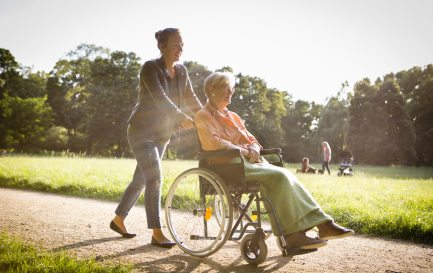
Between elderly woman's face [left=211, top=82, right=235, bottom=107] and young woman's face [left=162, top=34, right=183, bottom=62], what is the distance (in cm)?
60

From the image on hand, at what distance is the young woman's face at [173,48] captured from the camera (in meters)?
3.85

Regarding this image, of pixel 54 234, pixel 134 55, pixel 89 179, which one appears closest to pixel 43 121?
pixel 134 55

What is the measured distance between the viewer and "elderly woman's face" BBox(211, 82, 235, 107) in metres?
3.66

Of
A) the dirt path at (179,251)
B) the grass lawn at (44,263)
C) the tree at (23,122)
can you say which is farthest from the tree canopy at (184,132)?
the grass lawn at (44,263)

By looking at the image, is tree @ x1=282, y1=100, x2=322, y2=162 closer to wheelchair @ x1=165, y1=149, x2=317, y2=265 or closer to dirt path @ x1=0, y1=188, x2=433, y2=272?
dirt path @ x1=0, y1=188, x2=433, y2=272

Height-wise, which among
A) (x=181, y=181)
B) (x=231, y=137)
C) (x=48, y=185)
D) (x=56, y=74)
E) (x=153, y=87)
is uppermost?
(x=56, y=74)

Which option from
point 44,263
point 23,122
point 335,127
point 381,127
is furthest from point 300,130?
point 44,263

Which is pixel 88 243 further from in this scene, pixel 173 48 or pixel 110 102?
pixel 110 102

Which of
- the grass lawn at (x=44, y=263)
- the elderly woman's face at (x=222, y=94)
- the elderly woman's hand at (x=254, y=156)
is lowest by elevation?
the grass lawn at (x=44, y=263)

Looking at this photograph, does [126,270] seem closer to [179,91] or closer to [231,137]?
[231,137]

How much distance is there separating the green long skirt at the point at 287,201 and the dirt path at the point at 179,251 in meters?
0.45

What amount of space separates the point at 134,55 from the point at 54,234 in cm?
4624

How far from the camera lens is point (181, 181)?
3713mm

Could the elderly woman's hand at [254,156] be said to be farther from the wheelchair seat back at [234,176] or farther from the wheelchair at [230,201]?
the wheelchair seat back at [234,176]
